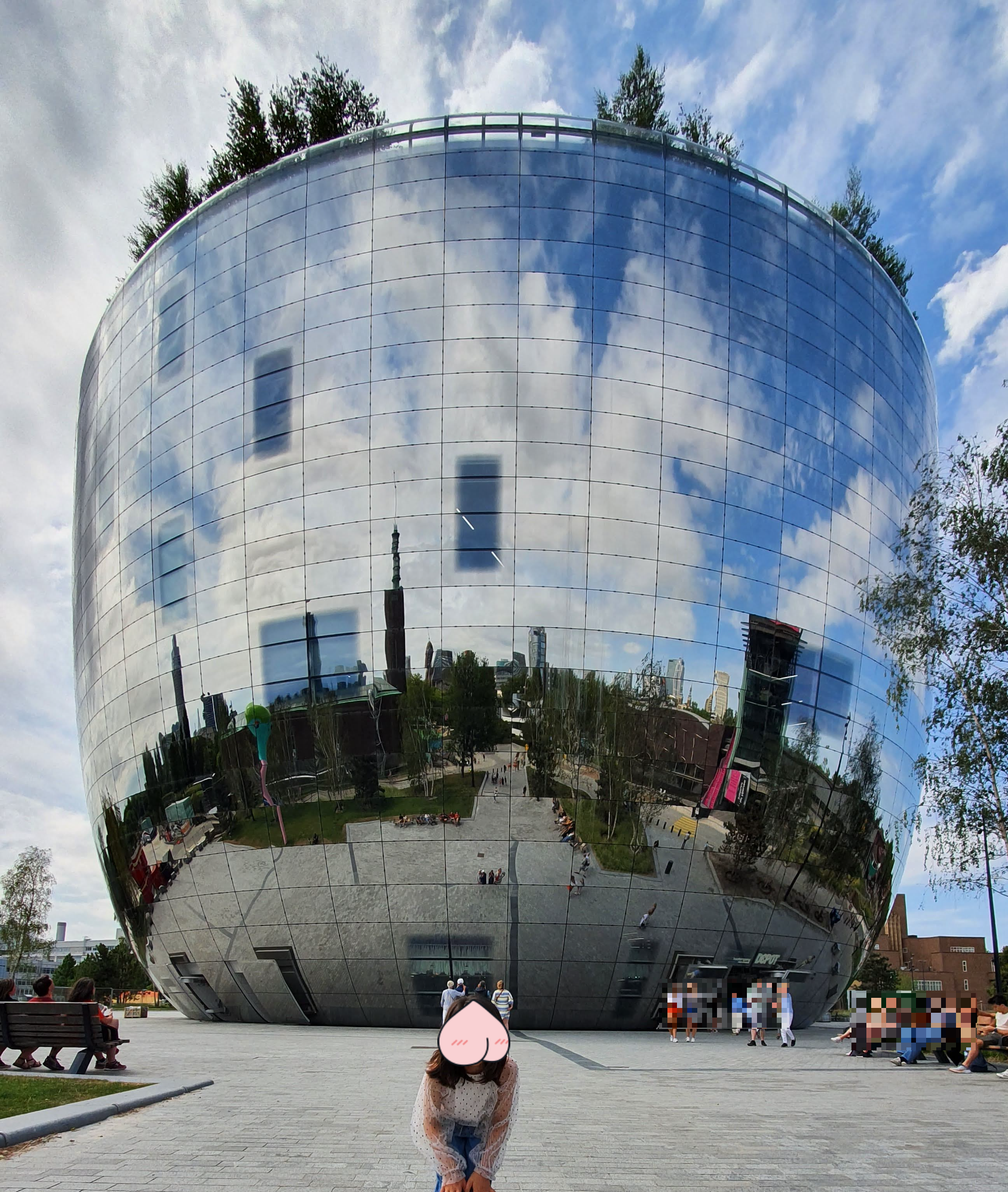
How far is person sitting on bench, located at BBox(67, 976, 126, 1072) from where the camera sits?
10906 mm

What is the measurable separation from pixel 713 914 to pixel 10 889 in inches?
2162

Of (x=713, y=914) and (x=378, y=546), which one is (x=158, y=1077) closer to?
(x=378, y=546)

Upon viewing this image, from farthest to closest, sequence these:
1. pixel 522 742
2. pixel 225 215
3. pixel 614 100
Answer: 1. pixel 614 100
2. pixel 225 215
3. pixel 522 742

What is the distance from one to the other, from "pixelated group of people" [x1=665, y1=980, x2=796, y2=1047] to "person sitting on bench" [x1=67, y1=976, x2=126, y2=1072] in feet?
40.0

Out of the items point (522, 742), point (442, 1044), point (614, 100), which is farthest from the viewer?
point (614, 100)

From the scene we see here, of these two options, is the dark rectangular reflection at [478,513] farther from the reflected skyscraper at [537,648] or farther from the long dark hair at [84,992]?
the long dark hair at [84,992]

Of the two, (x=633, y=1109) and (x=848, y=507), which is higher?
(x=848, y=507)

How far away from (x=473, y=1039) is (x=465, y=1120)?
1.77 ft

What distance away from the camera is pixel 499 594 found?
21.3m

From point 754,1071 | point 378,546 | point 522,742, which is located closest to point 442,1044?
point 754,1071

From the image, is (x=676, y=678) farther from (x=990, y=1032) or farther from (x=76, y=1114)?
(x=76, y=1114)

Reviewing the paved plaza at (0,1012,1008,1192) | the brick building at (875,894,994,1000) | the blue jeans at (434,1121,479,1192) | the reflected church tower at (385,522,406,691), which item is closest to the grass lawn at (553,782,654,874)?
the reflected church tower at (385,522,406,691)

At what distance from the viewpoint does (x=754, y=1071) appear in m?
13.7

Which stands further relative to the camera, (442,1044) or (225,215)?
(225,215)
